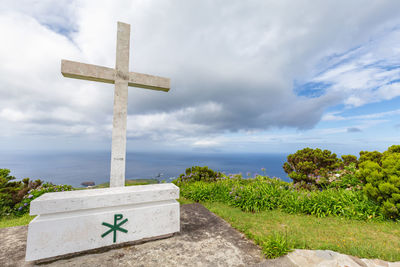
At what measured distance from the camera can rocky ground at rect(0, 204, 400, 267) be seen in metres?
2.58

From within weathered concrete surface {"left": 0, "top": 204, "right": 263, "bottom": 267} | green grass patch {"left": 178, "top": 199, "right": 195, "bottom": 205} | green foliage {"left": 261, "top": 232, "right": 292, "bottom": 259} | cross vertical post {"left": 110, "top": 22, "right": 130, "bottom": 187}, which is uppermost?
cross vertical post {"left": 110, "top": 22, "right": 130, "bottom": 187}

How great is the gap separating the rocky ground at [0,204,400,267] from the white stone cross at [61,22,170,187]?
1360 millimetres

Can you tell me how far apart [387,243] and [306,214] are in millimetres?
1725

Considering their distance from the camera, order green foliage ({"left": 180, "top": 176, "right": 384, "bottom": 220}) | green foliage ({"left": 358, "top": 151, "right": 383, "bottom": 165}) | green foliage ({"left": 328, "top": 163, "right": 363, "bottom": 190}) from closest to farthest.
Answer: green foliage ({"left": 180, "top": 176, "right": 384, "bottom": 220}) < green foliage ({"left": 328, "top": 163, "right": 363, "bottom": 190}) < green foliage ({"left": 358, "top": 151, "right": 383, "bottom": 165})

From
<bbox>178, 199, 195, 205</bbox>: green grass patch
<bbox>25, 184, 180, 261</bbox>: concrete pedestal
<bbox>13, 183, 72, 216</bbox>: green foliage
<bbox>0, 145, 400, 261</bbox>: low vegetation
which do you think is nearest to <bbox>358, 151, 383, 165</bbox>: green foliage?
<bbox>0, 145, 400, 261</bbox>: low vegetation

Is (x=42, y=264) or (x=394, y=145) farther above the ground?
(x=394, y=145)

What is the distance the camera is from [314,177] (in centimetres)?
754

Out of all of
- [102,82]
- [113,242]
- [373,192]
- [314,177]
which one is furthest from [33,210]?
[314,177]

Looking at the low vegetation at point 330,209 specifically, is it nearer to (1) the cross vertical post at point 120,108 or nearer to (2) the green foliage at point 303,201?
(2) the green foliage at point 303,201

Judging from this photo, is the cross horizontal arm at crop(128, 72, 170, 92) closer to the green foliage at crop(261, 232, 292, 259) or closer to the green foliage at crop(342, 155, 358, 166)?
the green foliage at crop(261, 232, 292, 259)

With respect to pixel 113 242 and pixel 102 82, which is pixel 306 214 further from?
pixel 102 82

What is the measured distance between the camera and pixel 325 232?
3752mm

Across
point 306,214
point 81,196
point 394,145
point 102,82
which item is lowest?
point 306,214

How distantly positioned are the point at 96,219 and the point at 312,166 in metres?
8.37
